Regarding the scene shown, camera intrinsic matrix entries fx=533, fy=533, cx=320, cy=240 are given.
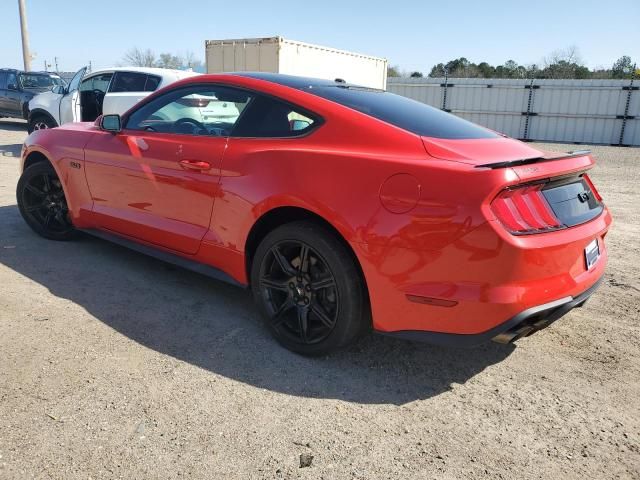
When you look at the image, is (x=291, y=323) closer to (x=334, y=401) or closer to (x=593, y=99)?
(x=334, y=401)

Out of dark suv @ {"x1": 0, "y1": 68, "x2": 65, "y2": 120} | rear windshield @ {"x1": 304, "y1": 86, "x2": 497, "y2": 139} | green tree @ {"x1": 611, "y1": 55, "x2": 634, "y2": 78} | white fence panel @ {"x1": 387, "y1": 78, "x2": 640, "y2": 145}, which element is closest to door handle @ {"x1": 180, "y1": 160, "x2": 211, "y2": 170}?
rear windshield @ {"x1": 304, "y1": 86, "x2": 497, "y2": 139}

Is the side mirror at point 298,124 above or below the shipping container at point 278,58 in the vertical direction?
below

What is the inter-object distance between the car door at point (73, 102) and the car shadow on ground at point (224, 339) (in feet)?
22.0

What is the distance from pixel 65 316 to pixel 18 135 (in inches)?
595

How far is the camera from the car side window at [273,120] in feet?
10.3

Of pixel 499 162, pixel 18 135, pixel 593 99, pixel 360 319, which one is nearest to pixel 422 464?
pixel 360 319

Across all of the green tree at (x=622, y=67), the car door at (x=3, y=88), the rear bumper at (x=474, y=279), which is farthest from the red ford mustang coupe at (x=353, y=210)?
the green tree at (x=622, y=67)

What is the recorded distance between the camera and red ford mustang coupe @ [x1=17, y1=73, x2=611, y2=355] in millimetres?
2461

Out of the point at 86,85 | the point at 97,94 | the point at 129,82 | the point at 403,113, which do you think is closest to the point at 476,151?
the point at 403,113

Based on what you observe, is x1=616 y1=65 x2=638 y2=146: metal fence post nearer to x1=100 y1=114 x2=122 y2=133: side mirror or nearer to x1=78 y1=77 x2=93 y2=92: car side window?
x1=78 y1=77 x2=93 y2=92: car side window

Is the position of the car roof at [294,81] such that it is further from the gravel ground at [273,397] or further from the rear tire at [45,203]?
the rear tire at [45,203]

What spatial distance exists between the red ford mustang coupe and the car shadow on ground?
22 centimetres

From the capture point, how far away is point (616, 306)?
13.0 feet

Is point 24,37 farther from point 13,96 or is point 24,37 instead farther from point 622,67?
point 622,67
